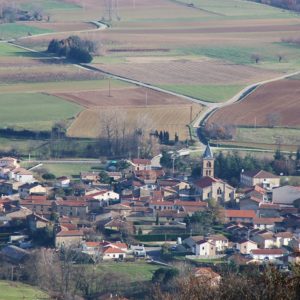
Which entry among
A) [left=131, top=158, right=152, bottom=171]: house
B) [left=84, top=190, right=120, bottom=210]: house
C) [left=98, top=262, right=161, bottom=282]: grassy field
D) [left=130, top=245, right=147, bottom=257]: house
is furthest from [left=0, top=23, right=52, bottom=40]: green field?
[left=98, top=262, right=161, bottom=282]: grassy field

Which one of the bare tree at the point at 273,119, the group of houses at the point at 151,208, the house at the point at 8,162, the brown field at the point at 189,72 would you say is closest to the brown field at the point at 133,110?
the bare tree at the point at 273,119

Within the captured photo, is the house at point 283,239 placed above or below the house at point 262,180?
above

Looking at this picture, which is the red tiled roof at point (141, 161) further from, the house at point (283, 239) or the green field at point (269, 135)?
the house at point (283, 239)

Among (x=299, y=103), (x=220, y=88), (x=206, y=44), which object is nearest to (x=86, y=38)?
(x=206, y=44)

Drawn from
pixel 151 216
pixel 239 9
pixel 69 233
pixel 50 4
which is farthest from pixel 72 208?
pixel 239 9

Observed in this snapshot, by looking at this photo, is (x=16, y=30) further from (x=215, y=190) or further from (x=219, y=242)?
(x=219, y=242)
